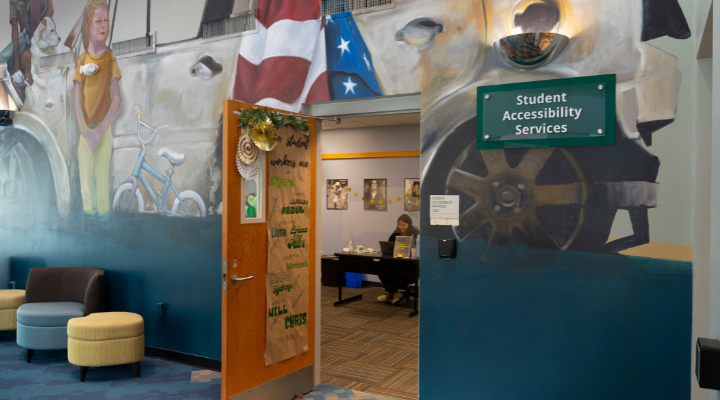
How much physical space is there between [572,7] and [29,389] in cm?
491

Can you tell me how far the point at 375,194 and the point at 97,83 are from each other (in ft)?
15.8

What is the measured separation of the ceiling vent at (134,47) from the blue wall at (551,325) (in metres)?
3.38

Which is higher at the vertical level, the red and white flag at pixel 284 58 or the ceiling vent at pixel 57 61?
the ceiling vent at pixel 57 61

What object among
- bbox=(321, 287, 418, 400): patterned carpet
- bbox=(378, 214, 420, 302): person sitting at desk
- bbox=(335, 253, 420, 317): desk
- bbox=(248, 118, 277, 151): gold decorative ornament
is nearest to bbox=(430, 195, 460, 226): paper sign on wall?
bbox=(248, 118, 277, 151): gold decorative ornament

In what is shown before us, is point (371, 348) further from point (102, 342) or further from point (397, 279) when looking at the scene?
point (102, 342)

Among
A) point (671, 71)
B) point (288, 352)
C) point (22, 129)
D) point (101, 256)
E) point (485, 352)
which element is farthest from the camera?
point (22, 129)

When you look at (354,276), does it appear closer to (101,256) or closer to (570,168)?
(101,256)

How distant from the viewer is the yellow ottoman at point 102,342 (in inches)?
161

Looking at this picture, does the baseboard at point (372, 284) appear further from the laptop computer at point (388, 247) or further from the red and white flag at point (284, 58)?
the red and white flag at point (284, 58)

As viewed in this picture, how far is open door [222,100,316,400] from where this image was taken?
11.1ft

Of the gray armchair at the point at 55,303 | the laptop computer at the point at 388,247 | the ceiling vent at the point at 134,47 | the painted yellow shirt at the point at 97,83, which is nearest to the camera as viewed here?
the gray armchair at the point at 55,303

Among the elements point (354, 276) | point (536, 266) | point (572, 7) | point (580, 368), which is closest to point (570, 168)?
point (536, 266)

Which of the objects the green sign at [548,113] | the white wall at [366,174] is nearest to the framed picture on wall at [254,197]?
the green sign at [548,113]

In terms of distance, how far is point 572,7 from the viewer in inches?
122
